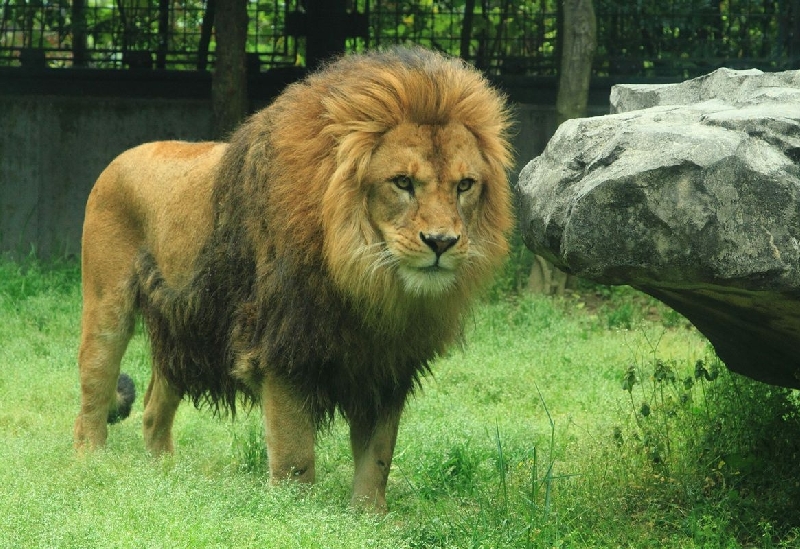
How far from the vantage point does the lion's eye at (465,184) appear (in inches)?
183

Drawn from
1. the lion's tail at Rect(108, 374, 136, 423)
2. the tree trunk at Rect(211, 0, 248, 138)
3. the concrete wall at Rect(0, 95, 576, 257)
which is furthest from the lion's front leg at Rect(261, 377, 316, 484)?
the concrete wall at Rect(0, 95, 576, 257)

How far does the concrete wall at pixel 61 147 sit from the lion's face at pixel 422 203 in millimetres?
7498

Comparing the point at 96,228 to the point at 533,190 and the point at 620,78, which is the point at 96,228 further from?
the point at 620,78

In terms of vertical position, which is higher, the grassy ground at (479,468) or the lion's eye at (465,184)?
the lion's eye at (465,184)

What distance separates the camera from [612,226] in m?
3.58

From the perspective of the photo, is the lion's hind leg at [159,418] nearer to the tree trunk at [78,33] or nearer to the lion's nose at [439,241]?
the lion's nose at [439,241]

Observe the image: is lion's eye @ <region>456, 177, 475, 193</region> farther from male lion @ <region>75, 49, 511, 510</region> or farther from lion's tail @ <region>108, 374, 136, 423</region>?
lion's tail @ <region>108, 374, 136, 423</region>

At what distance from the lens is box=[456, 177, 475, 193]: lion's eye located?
15.2 feet

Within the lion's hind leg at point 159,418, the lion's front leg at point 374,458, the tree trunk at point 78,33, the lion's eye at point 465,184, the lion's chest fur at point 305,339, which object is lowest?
the lion's hind leg at point 159,418

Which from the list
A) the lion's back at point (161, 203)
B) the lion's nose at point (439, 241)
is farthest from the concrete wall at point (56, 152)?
the lion's nose at point (439, 241)

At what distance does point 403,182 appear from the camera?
15.0 ft

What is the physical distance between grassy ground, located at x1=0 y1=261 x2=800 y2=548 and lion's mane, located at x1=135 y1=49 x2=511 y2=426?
20.9 inches

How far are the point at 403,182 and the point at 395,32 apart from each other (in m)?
7.75

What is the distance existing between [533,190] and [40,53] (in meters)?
9.16
